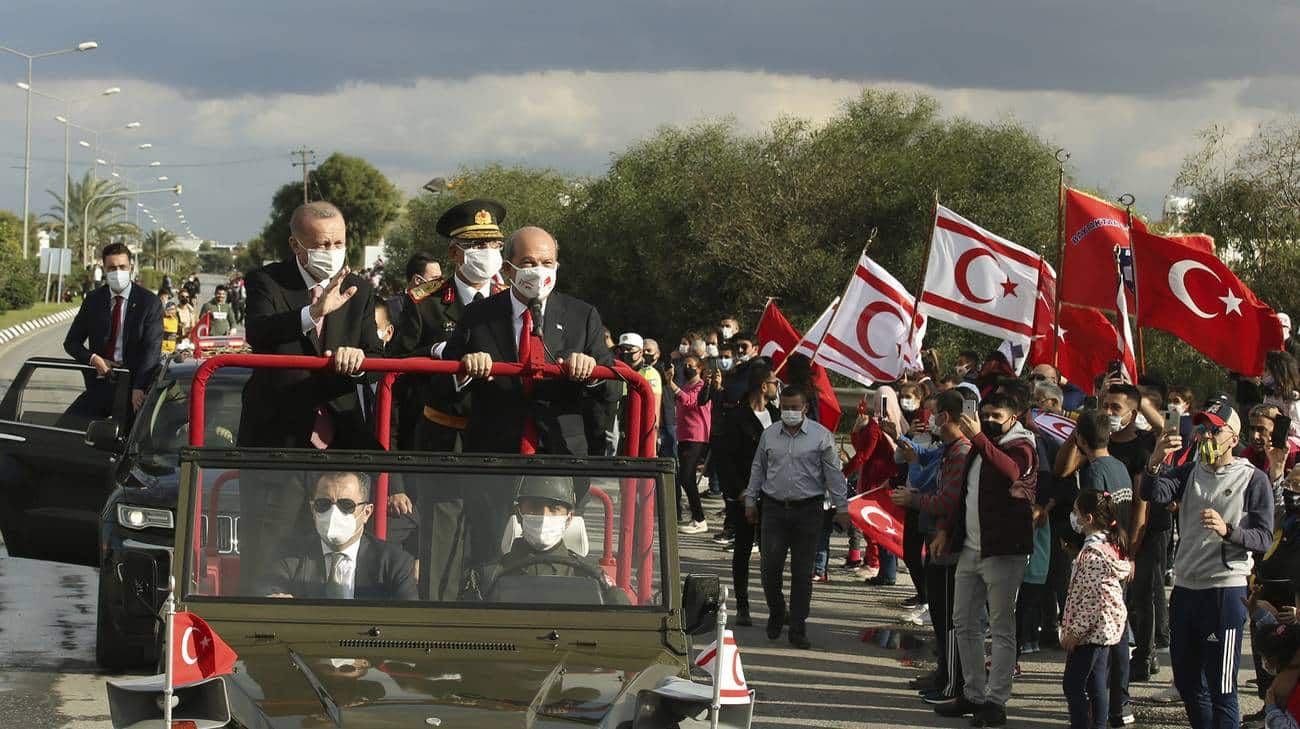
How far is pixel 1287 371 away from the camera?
12.6 meters

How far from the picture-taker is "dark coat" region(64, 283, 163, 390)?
12.4 m

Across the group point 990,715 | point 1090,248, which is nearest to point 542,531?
A: point 990,715

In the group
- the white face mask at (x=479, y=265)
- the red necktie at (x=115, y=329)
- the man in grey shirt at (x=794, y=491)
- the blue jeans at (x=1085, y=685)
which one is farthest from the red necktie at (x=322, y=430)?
the red necktie at (x=115, y=329)

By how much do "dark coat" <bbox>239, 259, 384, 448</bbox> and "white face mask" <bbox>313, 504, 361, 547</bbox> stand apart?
1.10 metres

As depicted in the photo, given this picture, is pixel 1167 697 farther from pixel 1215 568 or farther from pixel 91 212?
pixel 91 212

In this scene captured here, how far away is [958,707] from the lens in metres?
9.69

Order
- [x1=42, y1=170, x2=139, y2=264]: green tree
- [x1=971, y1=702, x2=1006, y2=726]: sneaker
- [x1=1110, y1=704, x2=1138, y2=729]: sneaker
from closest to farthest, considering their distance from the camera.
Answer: [x1=1110, y1=704, x2=1138, y2=729]: sneaker → [x1=971, y1=702, x2=1006, y2=726]: sneaker → [x1=42, y1=170, x2=139, y2=264]: green tree

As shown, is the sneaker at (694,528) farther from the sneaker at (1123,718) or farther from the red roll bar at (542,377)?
the red roll bar at (542,377)

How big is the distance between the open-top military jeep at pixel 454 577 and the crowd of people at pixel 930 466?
0.04 meters

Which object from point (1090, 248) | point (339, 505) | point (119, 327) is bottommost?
point (339, 505)

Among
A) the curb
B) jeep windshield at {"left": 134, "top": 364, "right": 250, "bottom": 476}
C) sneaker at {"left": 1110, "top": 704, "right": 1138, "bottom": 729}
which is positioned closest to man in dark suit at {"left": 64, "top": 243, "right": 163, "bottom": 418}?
jeep windshield at {"left": 134, "top": 364, "right": 250, "bottom": 476}

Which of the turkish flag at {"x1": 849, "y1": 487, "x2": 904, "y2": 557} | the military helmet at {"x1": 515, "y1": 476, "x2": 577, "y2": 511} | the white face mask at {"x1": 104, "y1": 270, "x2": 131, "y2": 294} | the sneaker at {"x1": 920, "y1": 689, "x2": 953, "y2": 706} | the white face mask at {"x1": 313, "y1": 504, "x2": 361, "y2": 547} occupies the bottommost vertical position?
the sneaker at {"x1": 920, "y1": 689, "x2": 953, "y2": 706}

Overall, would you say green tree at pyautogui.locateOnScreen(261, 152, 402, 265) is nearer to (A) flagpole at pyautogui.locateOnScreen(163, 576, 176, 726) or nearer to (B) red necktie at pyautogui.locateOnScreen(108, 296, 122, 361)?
(B) red necktie at pyautogui.locateOnScreen(108, 296, 122, 361)

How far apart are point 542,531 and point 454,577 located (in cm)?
32
